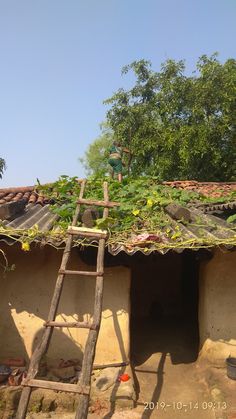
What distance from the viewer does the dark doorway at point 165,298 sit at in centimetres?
851

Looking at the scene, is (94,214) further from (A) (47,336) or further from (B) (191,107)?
(B) (191,107)

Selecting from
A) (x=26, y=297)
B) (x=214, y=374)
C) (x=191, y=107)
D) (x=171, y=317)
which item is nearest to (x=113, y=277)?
(x=26, y=297)

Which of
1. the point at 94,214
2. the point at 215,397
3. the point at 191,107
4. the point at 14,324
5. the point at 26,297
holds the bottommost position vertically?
the point at 215,397

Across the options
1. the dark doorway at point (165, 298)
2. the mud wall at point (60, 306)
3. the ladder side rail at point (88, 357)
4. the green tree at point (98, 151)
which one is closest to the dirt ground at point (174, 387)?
the mud wall at point (60, 306)

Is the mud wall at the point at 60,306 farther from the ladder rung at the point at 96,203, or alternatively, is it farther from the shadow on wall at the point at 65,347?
the ladder rung at the point at 96,203

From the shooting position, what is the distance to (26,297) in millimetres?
5844

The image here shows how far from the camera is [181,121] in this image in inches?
588

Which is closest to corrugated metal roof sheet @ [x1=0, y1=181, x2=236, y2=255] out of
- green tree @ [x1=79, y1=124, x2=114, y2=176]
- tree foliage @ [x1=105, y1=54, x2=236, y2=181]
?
tree foliage @ [x1=105, y1=54, x2=236, y2=181]

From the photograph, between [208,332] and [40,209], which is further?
[40,209]

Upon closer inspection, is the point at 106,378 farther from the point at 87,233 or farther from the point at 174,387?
the point at 87,233

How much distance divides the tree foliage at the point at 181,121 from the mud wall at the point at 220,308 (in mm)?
8378

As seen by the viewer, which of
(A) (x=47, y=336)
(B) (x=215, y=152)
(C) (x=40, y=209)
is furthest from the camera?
(B) (x=215, y=152)

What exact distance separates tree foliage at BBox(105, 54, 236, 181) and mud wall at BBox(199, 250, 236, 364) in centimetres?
838

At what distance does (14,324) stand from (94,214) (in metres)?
2.46
